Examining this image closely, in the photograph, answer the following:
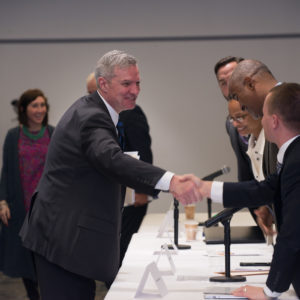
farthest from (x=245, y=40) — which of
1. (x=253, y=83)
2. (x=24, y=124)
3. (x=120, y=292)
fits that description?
(x=120, y=292)

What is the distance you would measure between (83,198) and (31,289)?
2479 mm

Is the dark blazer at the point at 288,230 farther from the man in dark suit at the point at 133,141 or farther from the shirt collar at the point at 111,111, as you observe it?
the man in dark suit at the point at 133,141

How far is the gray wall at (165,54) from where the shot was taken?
18.9 ft

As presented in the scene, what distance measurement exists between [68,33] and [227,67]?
100 inches

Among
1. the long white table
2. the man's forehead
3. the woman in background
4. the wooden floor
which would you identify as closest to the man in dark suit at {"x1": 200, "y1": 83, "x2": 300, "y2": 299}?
the long white table

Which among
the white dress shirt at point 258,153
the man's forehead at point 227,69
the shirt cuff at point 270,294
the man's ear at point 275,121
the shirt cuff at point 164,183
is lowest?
the shirt cuff at point 270,294

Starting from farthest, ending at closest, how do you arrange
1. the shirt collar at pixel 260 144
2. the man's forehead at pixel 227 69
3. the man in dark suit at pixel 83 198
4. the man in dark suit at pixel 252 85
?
the man's forehead at pixel 227 69
the shirt collar at pixel 260 144
the man in dark suit at pixel 252 85
the man in dark suit at pixel 83 198

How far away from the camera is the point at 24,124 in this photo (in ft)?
14.4

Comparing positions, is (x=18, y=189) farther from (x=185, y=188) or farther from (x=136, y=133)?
(x=185, y=188)

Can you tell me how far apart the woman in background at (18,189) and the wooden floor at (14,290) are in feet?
0.91

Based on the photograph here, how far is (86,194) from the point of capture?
1962 millimetres

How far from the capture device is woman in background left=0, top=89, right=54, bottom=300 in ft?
13.9

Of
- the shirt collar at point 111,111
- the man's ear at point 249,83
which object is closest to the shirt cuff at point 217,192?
the shirt collar at point 111,111

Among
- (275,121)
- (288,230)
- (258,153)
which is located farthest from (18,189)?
(288,230)
